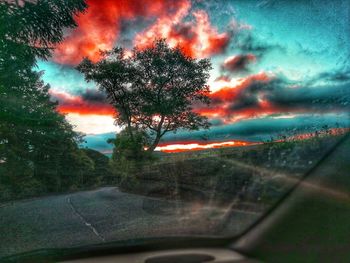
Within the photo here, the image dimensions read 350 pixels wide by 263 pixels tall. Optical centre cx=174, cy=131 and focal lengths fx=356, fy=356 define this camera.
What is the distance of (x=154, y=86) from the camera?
2018mm

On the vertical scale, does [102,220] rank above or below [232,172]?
below

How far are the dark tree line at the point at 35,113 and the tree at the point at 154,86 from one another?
0.34m

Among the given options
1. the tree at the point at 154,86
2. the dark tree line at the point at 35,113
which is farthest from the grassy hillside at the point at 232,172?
the dark tree line at the point at 35,113

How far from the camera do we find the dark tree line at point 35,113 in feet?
7.07

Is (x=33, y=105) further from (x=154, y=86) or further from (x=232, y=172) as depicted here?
(x=232, y=172)

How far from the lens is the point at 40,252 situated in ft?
5.13

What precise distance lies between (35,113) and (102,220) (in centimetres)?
79

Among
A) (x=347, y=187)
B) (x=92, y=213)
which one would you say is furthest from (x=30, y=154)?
(x=347, y=187)

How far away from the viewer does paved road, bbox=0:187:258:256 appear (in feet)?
6.79

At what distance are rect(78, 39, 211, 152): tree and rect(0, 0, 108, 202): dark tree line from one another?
0.34 meters

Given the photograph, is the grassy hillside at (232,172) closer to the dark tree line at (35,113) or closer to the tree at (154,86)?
the tree at (154,86)

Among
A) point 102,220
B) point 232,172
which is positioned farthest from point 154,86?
point 102,220

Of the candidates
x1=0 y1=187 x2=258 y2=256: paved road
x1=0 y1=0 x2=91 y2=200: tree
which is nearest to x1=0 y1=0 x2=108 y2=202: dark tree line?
x1=0 y1=0 x2=91 y2=200: tree

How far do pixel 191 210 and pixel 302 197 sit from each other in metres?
1.01
